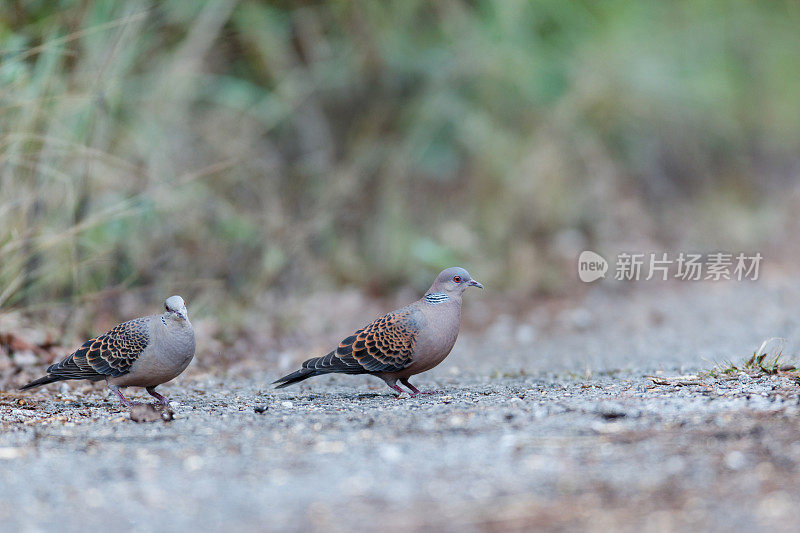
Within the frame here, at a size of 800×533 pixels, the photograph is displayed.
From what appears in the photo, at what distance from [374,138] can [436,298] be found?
4.45 meters

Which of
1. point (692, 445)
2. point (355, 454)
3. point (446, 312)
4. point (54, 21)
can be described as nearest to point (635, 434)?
point (692, 445)

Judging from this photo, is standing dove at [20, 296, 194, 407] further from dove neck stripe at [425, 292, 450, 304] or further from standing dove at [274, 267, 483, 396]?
dove neck stripe at [425, 292, 450, 304]

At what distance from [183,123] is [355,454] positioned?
477 centimetres

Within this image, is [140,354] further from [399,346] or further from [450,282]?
[450,282]

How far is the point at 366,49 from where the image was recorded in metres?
8.94

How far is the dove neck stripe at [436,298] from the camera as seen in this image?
448cm

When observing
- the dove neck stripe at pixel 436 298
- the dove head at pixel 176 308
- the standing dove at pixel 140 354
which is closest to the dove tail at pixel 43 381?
the standing dove at pixel 140 354

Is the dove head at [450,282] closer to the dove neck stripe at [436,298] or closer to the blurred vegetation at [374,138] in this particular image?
the dove neck stripe at [436,298]

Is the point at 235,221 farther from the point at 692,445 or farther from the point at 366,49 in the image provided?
the point at 692,445

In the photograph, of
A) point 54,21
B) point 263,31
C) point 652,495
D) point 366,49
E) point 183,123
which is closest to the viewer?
point 652,495

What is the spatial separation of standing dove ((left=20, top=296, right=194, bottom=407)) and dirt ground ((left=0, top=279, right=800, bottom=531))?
0.16 m

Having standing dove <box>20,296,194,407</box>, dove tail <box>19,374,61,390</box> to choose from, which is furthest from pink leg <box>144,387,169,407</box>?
dove tail <box>19,374,61,390</box>

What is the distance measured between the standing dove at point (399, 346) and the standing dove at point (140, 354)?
0.48 metres

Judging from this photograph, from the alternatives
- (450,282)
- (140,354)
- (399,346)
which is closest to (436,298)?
(450,282)
